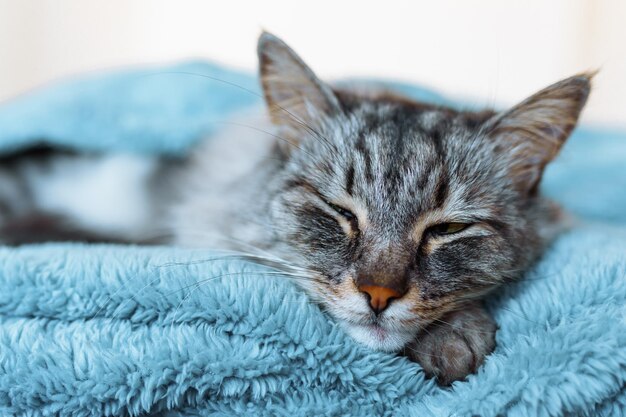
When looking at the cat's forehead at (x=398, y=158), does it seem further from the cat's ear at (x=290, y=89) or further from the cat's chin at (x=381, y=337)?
the cat's chin at (x=381, y=337)

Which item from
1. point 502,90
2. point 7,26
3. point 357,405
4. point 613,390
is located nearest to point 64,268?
point 357,405

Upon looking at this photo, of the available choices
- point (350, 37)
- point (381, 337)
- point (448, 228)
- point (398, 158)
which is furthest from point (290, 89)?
point (350, 37)

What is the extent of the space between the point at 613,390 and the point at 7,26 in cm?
282

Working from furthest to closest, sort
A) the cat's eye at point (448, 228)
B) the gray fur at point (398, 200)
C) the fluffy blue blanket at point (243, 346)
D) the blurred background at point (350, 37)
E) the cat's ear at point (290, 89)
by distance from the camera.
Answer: the blurred background at point (350, 37)
the cat's ear at point (290, 89)
the cat's eye at point (448, 228)
the gray fur at point (398, 200)
the fluffy blue blanket at point (243, 346)

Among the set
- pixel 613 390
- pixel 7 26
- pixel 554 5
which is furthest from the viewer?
pixel 554 5

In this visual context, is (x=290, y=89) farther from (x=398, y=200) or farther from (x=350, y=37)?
(x=350, y=37)

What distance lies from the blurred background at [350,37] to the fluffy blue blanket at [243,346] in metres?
1.90

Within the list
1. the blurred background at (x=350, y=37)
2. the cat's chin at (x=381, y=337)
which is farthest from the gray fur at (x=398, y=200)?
the blurred background at (x=350, y=37)

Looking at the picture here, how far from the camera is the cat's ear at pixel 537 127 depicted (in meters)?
1.13

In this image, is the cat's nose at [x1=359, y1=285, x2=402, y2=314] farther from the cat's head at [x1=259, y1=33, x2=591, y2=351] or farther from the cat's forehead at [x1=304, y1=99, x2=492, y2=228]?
the cat's forehead at [x1=304, y1=99, x2=492, y2=228]

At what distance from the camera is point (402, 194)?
1.06m

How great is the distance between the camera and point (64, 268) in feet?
3.41

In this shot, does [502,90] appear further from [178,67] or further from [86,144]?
[86,144]

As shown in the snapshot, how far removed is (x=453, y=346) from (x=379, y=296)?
16cm
